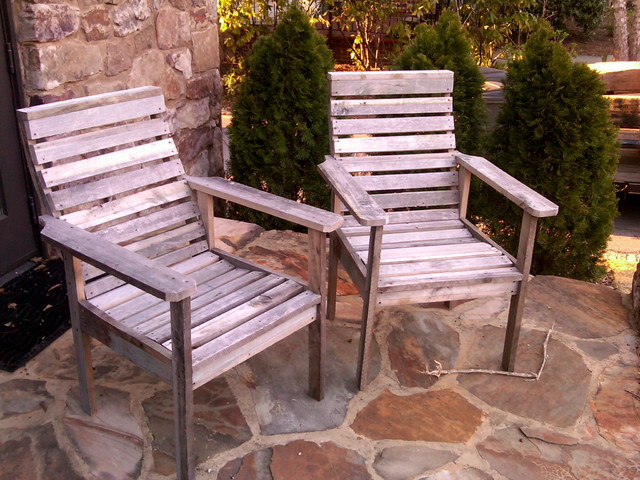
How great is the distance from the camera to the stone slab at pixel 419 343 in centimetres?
246

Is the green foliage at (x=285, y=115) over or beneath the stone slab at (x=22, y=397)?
over

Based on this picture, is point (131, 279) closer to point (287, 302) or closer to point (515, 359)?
point (287, 302)

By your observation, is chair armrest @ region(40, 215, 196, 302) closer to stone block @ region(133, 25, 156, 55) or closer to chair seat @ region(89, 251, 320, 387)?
chair seat @ region(89, 251, 320, 387)

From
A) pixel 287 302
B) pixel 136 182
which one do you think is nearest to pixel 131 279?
pixel 287 302

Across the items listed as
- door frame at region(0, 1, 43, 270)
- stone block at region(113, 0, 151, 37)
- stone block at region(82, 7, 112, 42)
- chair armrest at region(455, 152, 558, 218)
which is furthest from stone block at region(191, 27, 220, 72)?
chair armrest at region(455, 152, 558, 218)

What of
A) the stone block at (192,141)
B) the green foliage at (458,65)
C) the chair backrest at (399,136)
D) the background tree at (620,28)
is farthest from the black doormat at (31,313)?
the background tree at (620,28)

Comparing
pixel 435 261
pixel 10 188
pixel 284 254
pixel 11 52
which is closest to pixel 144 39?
pixel 11 52

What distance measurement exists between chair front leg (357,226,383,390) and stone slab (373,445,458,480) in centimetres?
32

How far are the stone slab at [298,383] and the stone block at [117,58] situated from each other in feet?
4.80

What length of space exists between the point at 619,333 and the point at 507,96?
1354 mm

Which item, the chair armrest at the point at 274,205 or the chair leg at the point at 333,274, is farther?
the chair leg at the point at 333,274

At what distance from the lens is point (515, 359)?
248 centimetres

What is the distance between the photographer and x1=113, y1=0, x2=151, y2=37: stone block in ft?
9.90

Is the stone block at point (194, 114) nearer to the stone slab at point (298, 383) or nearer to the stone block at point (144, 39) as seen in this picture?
the stone block at point (144, 39)
